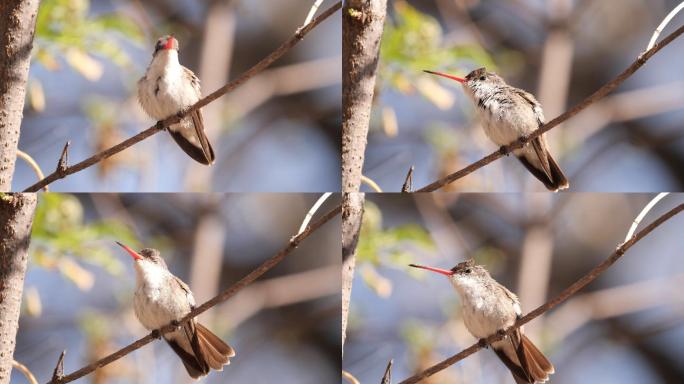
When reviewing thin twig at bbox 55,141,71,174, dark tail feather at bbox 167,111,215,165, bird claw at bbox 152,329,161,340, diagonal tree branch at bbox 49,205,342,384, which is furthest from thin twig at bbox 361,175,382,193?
thin twig at bbox 55,141,71,174

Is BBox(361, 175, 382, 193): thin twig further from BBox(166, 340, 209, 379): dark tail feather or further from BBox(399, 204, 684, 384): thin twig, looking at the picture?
BBox(166, 340, 209, 379): dark tail feather

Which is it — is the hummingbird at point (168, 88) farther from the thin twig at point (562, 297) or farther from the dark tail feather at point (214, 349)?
the thin twig at point (562, 297)

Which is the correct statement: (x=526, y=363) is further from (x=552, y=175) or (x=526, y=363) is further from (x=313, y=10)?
(x=313, y=10)

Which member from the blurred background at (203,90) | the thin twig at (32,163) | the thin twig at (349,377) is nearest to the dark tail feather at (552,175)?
the blurred background at (203,90)

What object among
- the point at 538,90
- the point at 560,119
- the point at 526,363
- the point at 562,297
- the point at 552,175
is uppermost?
the point at 538,90


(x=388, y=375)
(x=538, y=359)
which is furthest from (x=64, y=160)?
(x=538, y=359)

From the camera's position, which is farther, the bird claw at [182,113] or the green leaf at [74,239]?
the green leaf at [74,239]

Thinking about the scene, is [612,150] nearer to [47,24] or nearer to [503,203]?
[503,203]
